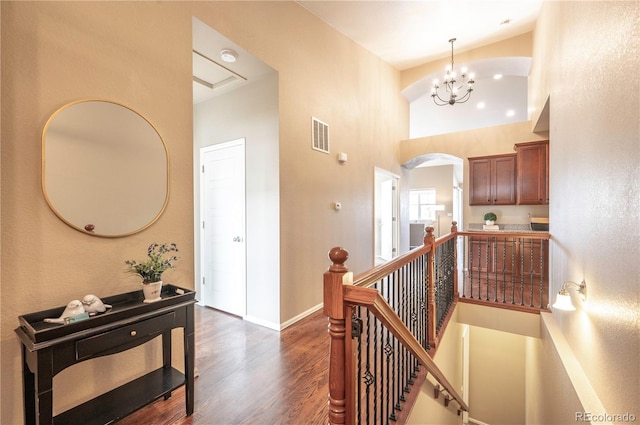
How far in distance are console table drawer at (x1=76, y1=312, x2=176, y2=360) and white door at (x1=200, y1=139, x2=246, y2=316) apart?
1686mm

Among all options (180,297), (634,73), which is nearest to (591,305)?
(634,73)

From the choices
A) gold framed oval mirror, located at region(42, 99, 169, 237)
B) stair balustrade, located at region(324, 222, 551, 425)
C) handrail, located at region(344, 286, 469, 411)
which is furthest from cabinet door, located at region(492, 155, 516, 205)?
gold framed oval mirror, located at region(42, 99, 169, 237)

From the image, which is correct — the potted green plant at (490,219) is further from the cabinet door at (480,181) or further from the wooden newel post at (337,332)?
the wooden newel post at (337,332)

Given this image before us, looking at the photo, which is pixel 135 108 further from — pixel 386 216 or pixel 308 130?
pixel 386 216

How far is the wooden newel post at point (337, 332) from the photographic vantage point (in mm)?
1121

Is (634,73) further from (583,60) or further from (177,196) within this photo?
(177,196)

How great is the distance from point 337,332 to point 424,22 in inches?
193

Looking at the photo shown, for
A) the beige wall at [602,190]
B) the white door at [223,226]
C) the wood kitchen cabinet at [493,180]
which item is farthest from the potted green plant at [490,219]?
the white door at [223,226]

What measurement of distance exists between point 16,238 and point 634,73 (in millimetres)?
3293

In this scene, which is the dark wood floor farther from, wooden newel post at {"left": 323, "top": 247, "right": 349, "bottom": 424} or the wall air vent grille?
the wall air vent grille

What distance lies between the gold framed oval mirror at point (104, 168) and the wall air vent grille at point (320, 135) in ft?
6.46

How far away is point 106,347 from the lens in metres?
1.55

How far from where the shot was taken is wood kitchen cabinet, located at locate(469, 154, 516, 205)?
5047 millimetres

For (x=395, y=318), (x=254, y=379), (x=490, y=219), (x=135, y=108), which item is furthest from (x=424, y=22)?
(x=254, y=379)
